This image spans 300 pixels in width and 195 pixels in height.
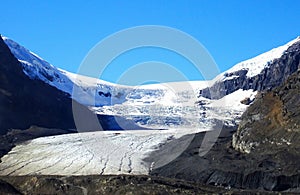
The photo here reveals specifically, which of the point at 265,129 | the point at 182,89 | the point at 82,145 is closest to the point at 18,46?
the point at 182,89

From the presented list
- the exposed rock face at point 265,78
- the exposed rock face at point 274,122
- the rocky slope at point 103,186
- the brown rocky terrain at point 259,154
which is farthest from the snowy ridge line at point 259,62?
the rocky slope at point 103,186

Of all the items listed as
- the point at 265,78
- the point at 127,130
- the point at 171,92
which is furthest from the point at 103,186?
the point at 171,92

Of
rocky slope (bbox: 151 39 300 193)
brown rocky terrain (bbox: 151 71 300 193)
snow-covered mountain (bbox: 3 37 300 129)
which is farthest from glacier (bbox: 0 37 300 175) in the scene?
brown rocky terrain (bbox: 151 71 300 193)

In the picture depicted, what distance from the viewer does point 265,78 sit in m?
149

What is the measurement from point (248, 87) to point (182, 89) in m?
26.6

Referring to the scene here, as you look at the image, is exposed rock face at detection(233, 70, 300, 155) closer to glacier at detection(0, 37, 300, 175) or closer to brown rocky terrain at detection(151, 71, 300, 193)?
brown rocky terrain at detection(151, 71, 300, 193)

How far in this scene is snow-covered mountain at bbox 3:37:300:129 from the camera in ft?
417

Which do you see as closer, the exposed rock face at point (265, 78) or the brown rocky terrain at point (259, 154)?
the brown rocky terrain at point (259, 154)

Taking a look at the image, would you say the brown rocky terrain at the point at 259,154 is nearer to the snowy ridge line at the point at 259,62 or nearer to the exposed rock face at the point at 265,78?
the exposed rock face at the point at 265,78

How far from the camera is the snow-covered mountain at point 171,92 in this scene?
417 ft

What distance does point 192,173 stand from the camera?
160 feet

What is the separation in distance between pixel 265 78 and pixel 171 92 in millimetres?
28916

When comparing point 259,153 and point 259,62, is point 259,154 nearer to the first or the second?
point 259,153

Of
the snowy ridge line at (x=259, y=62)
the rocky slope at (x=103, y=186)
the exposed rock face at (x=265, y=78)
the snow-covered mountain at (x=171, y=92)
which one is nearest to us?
the rocky slope at (x=103, y=186)
